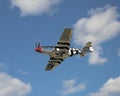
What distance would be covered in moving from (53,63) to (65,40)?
14874 millimetres

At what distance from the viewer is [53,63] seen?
141250mm

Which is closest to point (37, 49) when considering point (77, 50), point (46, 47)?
point (46, 47)

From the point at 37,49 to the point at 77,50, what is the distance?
12671 mm

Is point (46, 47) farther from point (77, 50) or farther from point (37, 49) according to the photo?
point (77, 50)

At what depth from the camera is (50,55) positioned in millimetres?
132375

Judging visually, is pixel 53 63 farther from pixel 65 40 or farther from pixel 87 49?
pixel 65 40

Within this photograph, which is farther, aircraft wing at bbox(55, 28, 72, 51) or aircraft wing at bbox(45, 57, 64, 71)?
aircraft wing at bbox(45, 57, 64, 71)

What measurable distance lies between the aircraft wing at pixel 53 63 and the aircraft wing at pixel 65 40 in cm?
495

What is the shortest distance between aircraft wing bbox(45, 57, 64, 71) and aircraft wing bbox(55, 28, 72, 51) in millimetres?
4946

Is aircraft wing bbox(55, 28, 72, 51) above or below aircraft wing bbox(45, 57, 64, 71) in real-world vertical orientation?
below

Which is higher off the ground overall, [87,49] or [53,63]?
[87,49]

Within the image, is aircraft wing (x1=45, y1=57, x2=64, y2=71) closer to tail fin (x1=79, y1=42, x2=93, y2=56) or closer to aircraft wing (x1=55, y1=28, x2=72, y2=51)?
aircraft wing (x1=55, y1=28, x2=72, y2=51)

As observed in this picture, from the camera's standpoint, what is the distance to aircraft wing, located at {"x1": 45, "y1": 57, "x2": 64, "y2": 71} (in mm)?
137250

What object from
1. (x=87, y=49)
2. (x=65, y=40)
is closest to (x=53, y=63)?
(x=87, y=49)
